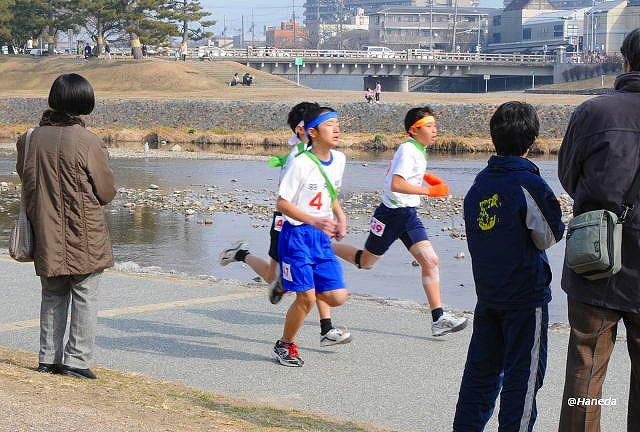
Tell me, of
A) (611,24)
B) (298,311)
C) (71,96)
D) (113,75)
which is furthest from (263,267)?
(611,24)

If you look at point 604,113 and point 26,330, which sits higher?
point 604,113

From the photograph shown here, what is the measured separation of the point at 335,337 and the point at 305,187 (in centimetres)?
109

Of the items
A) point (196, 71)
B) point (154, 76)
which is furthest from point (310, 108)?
point (196, 71)

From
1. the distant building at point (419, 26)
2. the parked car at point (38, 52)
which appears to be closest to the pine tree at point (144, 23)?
the parked car at point (38, 52)

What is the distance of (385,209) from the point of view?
25.3ft

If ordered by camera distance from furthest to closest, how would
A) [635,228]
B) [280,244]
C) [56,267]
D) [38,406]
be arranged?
1. [280,244]
2. [56,267]
3. [38,406]
4. [635,228]

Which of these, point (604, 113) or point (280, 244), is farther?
point (280, 244)

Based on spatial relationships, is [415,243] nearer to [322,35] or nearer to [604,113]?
[604,113]

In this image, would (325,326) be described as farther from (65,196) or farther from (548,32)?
(548,32)

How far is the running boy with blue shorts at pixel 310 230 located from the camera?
6434mm

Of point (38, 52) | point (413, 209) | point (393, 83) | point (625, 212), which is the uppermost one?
point (625, 212)

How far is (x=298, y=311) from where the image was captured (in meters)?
6.54

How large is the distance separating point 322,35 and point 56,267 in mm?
165701

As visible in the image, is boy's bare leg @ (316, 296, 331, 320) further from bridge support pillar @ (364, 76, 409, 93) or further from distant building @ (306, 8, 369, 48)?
distant building @ (306, 8, 369, 48)
